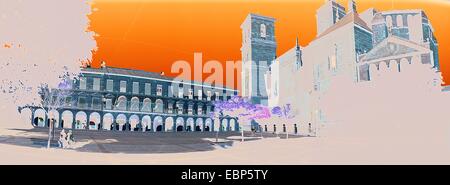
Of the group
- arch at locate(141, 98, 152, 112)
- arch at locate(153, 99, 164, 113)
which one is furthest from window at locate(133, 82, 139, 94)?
arch at locate(153, 99, 164, 113)

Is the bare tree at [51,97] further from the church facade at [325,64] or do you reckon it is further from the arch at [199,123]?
the arch at [199,123]

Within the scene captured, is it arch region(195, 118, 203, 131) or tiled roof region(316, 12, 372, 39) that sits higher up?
tiled roof region(316, 12, 372, 39)

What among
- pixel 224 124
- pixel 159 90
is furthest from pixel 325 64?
pixel 159 90

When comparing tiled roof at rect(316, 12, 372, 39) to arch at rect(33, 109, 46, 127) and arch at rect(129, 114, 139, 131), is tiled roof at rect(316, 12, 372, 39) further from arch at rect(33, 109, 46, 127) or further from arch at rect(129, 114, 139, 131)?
arch at rect(33, 109, 46, 127)

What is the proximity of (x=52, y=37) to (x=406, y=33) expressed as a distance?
32.8 meters

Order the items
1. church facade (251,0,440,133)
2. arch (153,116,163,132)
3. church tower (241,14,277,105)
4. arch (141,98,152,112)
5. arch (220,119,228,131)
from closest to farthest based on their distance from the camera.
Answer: church tower (241,14,277,105), church facade (251,0,440,133), arch (141,98,152,112), arch (220,119,228,131), arch (153,116,163,132)

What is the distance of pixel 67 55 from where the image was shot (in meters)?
11.1

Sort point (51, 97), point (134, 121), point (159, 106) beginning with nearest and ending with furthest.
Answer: point (51, 97)
point (159, 106)
point (134, 121)

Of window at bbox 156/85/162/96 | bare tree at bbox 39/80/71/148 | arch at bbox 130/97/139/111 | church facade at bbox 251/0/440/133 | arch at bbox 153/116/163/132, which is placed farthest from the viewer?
arch at bbox 153/116/163/132

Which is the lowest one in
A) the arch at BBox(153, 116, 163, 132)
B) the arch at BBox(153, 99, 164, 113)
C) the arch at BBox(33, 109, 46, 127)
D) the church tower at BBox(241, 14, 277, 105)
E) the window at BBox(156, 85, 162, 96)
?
the arch at BBox(153, 116, 163, 132)

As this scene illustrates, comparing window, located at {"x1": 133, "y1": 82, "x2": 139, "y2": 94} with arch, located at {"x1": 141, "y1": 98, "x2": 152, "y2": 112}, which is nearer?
window, located at {"x1": 133, "y1": 82, "x2": 139, "y2": 94}

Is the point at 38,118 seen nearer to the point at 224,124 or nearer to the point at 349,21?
the point at 224,124
